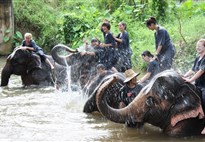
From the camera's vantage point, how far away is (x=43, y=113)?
8.41 metres

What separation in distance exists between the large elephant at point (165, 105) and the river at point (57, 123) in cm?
27

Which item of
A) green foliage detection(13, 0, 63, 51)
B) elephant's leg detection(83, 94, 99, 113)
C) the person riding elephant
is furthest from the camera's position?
green foliage detection(13, 0, 63, 51)

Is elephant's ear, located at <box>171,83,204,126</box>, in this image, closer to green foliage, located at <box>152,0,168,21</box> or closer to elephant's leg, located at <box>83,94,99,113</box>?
elephant's leg, located at <box>83,94,99,113</box>

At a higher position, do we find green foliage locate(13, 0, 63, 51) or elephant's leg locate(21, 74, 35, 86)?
green foliage locate(13, 0, 63, 51)

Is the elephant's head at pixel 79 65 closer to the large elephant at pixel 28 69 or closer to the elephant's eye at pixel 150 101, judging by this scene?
the large elephant at pixel 28 69

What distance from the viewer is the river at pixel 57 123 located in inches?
263

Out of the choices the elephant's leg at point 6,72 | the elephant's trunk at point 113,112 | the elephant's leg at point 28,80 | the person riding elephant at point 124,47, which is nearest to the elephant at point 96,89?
the elephant's trunk at point 113,112

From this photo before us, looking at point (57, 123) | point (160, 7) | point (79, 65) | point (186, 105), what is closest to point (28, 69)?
point (79, 65)

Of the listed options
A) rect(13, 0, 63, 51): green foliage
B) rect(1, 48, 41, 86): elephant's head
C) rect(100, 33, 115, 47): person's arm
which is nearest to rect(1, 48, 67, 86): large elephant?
rect(1, 48, 41, 86): elephant's head

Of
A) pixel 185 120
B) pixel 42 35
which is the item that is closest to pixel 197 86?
pixel 185 120

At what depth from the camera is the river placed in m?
6.67

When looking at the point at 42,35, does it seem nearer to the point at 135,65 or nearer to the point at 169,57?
the point at 135,65

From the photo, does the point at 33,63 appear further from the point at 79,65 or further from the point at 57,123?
the point at 57,123

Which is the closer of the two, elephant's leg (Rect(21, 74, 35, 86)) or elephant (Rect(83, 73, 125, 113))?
elephant (Rect(83, 73, 125, 113))
